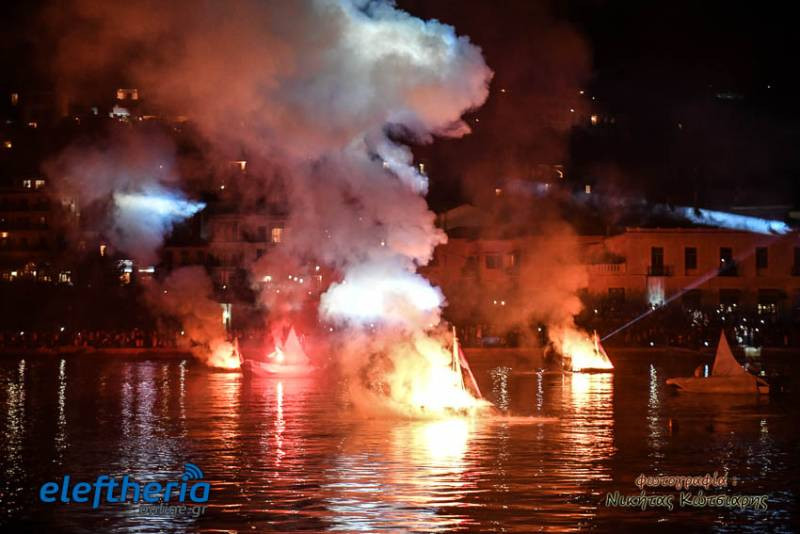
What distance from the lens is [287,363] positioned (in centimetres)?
5675

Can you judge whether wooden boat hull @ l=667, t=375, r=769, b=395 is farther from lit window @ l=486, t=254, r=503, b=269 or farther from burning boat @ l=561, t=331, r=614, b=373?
lit window @ l=486, t=254, r=503, b=269

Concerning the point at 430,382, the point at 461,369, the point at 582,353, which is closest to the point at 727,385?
the point at 461,369

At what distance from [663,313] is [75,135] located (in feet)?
250

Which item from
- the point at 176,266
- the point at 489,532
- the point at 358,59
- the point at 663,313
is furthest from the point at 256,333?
the point at 489,532

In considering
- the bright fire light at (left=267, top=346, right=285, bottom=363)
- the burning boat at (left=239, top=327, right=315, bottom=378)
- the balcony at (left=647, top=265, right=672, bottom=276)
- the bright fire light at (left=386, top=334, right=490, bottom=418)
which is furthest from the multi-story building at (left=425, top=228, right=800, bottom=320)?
the bright fire light at (left=386, top=334, right=490, bottom=418)

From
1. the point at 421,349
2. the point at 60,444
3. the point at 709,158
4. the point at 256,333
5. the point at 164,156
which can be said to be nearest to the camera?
the point at 60,444

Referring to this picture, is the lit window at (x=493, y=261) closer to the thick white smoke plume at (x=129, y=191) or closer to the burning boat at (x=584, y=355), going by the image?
the burning boat at (x=584, y=355)

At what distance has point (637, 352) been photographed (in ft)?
229

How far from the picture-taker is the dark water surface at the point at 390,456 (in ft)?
74.0

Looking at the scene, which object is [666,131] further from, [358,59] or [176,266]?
[358,59]

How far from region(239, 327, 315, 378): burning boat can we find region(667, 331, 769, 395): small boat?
19206 mm

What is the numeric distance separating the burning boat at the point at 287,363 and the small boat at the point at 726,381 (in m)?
19.2

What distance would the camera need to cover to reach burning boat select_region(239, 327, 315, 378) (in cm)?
5634

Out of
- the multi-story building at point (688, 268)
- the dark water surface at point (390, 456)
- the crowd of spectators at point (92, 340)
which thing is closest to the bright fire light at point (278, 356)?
the dark water surface at point (390, 456)
